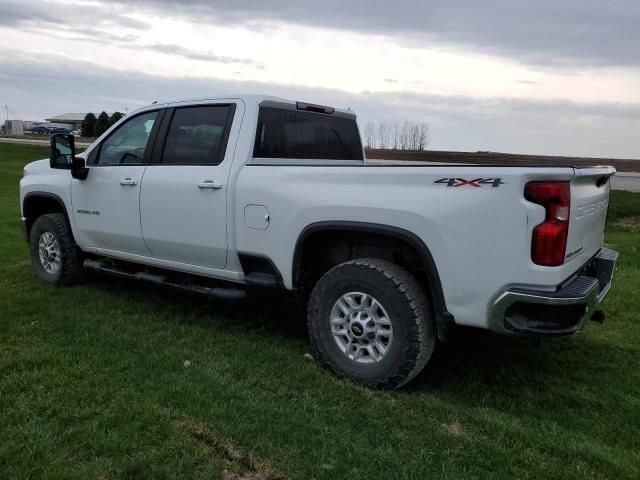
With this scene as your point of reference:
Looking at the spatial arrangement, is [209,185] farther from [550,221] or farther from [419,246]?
[550,221]

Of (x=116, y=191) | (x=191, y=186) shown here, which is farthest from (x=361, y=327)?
(x=116, y=191)

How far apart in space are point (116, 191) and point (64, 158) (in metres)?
0.69

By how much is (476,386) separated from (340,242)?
134 cm

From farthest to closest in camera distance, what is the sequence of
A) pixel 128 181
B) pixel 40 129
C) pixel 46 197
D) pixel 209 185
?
pixel 40 129
pixel 46 197
pixel 128 181
pixel 209 185

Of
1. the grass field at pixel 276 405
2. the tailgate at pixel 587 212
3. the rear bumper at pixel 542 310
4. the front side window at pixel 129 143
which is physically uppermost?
the front side window at pixel 129 143

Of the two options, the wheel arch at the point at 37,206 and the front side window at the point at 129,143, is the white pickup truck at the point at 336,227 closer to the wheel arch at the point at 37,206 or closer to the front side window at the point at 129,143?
the front side window at the point at 129,143

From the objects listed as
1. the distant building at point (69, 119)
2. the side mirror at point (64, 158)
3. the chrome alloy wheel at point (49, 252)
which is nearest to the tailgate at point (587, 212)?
the side mirror at point (64, 158)

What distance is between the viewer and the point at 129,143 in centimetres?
570

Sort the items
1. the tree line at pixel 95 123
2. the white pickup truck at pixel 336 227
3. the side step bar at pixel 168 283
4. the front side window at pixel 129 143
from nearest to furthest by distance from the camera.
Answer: the white pickup truck at pixel 336 227
the side step bar at pixel 168 283
the front side window at pixel 129 143
the tree line at pixel 95 123

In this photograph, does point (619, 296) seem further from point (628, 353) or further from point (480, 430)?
point (480, 430)

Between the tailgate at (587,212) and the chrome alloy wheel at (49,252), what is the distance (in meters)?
4.93

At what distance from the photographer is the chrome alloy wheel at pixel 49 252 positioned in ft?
21.1

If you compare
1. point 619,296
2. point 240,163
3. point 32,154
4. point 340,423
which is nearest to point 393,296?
point 340,423

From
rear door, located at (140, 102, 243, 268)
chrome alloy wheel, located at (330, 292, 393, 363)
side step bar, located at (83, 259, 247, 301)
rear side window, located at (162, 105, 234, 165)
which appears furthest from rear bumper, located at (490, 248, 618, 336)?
rear side window, located at (162, 105, 234, 165)
